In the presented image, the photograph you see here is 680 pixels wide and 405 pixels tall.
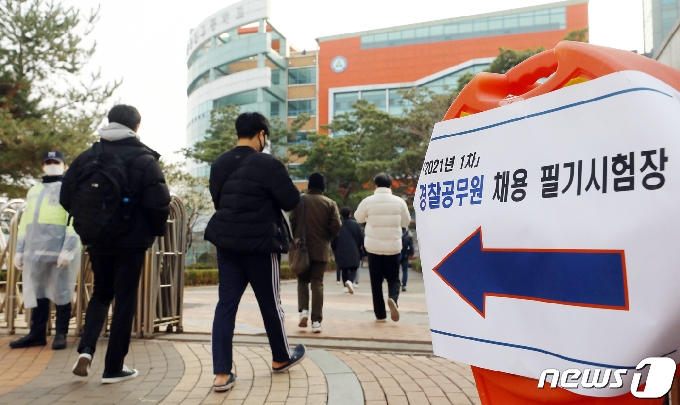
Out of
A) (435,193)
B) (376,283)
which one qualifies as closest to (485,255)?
(435,193)

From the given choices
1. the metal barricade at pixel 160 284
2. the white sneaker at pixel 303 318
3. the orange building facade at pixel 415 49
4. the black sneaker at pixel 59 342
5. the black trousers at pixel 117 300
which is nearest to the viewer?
the black trousers at pixel 117 300

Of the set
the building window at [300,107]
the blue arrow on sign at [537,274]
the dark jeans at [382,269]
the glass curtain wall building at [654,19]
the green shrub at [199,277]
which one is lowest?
the green shrub at [199,277]

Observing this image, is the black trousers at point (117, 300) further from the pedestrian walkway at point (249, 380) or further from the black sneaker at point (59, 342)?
the black sneaker at point (59, 342)

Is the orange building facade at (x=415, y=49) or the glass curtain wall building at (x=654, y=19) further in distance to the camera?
the orange building facade at (x=415, y=49)

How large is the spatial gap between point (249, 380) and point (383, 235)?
306 centimetres

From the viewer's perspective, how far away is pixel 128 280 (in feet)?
13.3

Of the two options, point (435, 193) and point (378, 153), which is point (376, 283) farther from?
point (378, 153)

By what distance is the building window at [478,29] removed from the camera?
5222 centimetres

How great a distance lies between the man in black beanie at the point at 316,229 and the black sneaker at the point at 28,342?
2727 mm

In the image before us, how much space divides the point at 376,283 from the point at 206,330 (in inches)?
82.6

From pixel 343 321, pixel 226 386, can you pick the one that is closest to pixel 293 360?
pixel 226 386

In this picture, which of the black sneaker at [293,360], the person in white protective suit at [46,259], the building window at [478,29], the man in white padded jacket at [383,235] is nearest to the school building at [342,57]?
the building window at [478,29]

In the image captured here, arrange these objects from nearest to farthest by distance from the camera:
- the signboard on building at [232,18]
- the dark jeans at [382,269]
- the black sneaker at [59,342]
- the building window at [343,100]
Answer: the black sneaker at [59,342]
the dark jeans at [382,269]
the signboard on building at [232,18]
the building window at [343,100]

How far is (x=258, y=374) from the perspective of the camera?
13.8 ft
